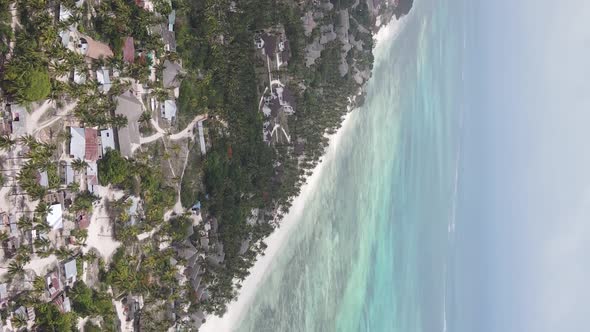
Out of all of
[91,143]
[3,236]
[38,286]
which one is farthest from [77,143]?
[38,286]

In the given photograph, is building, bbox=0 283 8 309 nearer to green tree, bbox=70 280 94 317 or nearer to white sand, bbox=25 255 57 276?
white sand, bbox=25 255 57 276

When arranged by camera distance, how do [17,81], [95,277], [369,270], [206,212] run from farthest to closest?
[369,270], [206,212], [95,277], [17,81]

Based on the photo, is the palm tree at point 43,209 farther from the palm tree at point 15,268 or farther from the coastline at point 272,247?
the coastline at point 272,247

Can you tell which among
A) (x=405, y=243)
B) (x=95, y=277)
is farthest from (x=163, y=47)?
(x=405, y=243)

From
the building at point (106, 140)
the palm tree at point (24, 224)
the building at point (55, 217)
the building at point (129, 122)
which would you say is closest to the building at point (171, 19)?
the building at point (129, 122)

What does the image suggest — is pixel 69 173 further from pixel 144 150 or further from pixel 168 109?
pixel 168 109

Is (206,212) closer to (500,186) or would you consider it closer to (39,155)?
(39,155)
